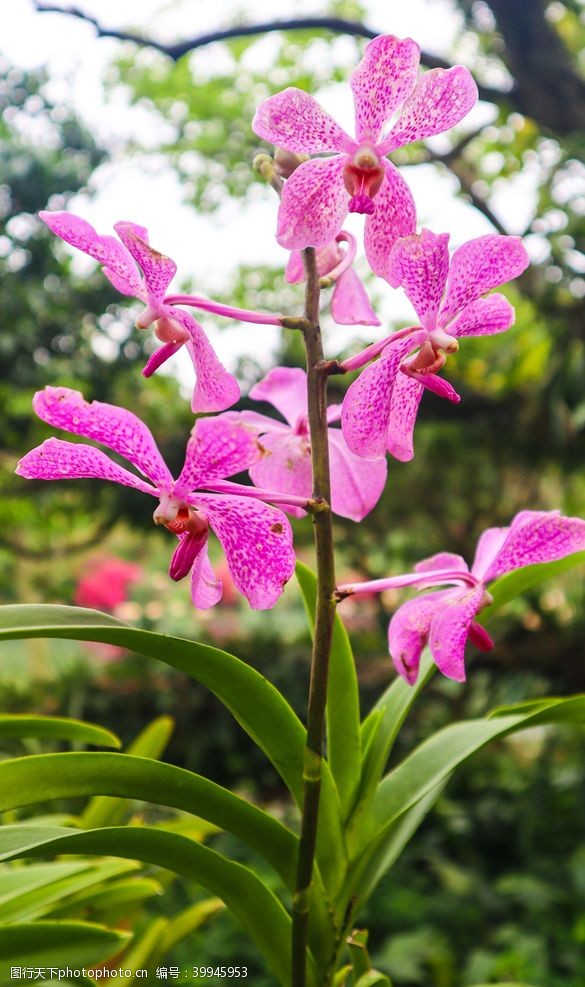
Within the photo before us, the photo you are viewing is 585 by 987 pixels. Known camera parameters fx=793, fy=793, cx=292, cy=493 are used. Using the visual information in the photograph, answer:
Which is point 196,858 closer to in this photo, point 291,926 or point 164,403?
point 291,926

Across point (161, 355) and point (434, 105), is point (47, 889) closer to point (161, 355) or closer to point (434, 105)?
point (161, 355)

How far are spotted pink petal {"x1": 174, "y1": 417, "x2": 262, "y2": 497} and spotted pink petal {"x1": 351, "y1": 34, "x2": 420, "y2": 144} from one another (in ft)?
0.60

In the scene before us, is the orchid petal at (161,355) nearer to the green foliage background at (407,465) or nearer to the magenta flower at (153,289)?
the magenta flower at (153,289)

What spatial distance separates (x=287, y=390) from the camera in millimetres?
545

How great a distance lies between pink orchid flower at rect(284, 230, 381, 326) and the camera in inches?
19.5

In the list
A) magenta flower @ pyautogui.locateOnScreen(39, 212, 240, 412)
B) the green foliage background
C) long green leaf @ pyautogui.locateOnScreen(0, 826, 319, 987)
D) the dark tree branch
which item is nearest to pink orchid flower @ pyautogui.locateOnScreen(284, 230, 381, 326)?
magenta flower @ pyautogui.locateOnScreen(39, 212, 240, 412)

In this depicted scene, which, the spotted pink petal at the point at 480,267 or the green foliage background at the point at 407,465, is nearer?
the spotted pink petal at the point at 480,267

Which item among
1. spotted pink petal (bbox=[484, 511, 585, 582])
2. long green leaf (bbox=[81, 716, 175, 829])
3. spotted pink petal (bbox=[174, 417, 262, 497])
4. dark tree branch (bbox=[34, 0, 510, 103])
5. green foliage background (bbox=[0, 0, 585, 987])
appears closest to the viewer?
spotted pink petal (bbox=[174, 417, 262, 497])

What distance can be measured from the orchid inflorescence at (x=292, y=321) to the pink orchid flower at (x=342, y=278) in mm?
59

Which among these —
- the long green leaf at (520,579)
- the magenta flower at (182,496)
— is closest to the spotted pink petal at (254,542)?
the magenta flower at (182,496)

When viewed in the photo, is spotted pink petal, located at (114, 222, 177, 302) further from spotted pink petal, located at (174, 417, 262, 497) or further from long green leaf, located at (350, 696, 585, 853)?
long green leaf, located at (350, 696, 585, 853)

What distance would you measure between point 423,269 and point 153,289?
14 centimetres

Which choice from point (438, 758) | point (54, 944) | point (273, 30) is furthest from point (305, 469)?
point (273, 30)

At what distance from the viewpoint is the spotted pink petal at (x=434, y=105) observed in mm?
404
